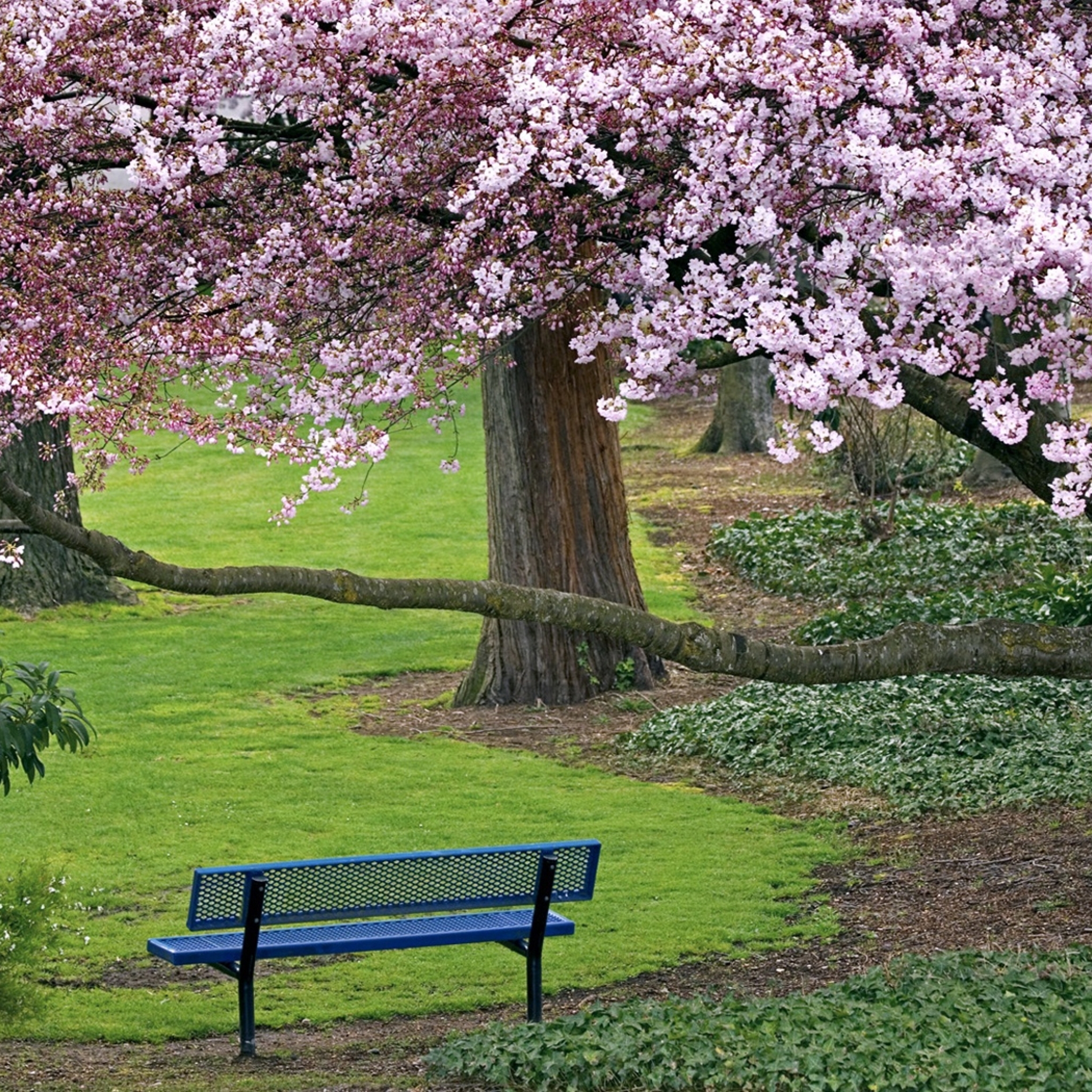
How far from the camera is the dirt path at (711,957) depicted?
245 inches

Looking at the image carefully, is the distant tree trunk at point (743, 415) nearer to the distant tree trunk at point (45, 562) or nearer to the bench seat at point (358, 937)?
the distant tree trunk at point (45, 562)

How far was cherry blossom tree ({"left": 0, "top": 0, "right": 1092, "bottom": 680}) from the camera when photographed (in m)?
6.19

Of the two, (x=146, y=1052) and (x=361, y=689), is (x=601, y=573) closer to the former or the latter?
(x=361, y=689)

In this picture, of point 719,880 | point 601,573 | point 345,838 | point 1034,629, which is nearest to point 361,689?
point 601,573

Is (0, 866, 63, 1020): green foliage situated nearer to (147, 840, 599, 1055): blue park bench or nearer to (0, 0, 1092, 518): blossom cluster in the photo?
(147, 840, 599, 1055): blue park bench

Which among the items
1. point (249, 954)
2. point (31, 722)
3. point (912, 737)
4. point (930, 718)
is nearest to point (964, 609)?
point (930, 718)

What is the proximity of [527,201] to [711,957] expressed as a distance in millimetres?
3677

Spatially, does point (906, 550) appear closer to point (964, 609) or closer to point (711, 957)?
point (964, 609)

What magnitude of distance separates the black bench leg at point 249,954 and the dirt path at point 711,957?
11 centimetres

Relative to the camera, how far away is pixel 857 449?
2069cm

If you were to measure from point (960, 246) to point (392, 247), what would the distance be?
2600mm

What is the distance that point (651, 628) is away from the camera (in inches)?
227

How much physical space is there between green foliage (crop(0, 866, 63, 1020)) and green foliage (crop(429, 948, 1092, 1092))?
1.56m

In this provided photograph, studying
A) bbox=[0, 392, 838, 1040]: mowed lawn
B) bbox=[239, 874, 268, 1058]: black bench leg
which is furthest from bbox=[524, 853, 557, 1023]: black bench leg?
bbox=[239, 874, 268, 1058]: black bench leg
